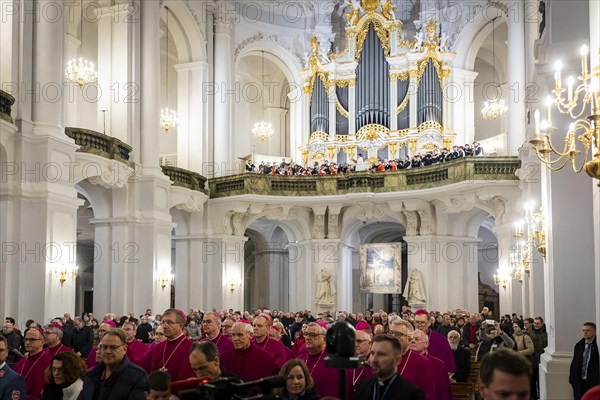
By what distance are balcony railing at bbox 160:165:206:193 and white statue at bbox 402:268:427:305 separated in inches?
321

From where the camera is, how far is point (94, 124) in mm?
27797

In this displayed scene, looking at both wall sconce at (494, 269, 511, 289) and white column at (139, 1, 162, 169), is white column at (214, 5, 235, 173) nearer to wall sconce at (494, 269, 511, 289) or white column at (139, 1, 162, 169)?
white column at (139, 1, 162, 169)

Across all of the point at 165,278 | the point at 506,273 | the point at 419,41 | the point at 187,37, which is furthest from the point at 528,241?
the point at 187,37

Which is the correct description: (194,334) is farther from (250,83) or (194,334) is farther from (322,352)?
(250,83)

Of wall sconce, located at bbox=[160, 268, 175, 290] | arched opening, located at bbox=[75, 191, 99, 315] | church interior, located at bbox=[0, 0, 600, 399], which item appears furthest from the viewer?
arched opening, located at bbox=[75, 191, 99, 315]

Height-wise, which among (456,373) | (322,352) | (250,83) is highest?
(250,83)

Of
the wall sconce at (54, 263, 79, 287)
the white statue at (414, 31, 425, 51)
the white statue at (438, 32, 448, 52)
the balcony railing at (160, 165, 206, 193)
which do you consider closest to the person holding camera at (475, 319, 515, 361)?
the wall sconce at (54, 263, 79, 287)

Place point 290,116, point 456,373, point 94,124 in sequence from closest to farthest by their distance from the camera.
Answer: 1. point 456,373
2. point 94,124
3. point 290,116

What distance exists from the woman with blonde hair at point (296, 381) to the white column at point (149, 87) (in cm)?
1953

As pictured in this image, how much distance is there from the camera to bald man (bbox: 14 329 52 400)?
866 cm

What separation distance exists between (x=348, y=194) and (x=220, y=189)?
4572mm

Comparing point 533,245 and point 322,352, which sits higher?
point 533,245

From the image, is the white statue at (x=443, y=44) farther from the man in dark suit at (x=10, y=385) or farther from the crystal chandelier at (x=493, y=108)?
the man in dark suit at (x=10, y=385)

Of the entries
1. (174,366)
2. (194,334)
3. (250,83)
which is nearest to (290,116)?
(250,83)
